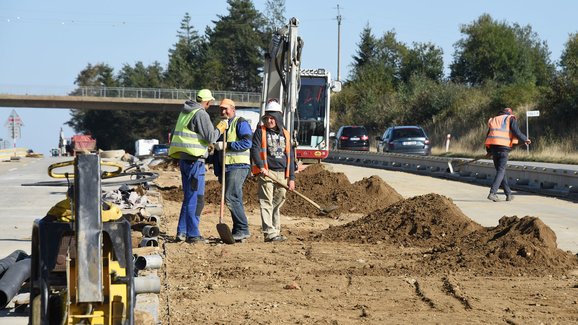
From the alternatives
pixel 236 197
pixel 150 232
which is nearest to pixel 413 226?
pixel 236 197

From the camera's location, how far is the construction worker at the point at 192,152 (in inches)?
515

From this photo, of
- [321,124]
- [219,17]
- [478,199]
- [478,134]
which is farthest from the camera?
[219,17]

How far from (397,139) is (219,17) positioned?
8548 centimetres

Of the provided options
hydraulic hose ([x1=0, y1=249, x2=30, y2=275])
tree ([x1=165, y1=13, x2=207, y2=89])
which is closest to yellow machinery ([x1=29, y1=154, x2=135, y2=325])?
hydraulic hose ([x1=0, y1=249, x2=30, y2=275])

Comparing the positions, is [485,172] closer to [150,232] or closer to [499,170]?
[499,170]

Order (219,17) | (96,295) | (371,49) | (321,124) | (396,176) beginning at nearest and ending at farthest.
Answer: (96,295) < (396,176) < (321,124) < (371,49) < (219,17)

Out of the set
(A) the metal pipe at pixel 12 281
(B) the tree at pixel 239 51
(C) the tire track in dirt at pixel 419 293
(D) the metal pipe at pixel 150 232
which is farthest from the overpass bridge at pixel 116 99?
(A) the metal pipe at pixel 12 281

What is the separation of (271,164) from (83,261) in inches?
326

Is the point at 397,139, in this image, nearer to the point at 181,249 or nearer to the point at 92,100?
the point at 181,249

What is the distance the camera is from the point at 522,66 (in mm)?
89812

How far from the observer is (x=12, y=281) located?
8234mm

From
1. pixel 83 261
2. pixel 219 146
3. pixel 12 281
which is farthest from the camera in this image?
pixel 219 146

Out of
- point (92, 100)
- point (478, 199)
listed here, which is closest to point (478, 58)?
point (92, 100)

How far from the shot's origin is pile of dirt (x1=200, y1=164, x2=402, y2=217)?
18.9m
